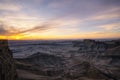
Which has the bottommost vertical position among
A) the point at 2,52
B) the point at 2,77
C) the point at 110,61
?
the point at 110,61

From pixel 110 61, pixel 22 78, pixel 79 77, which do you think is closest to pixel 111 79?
pixel 79 77

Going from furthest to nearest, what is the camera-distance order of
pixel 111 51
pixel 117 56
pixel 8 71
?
pixel 111 51 < pixel 117 56 < pixel 8 71

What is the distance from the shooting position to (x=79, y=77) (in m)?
19.8

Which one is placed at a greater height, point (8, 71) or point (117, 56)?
point (8, 71)

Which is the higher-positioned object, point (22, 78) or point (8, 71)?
point (8, 71)

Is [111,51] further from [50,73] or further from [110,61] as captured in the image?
[50,73]

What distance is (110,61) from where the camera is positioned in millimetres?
35438

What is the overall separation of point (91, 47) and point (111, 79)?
90.5ft

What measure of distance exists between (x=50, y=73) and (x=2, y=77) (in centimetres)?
1526

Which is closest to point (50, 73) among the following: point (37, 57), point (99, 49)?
point (37, 57)

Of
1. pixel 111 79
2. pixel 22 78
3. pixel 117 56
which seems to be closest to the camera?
pixel 22 78

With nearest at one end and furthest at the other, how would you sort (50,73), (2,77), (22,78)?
1. (2,77)
2. (22,78)
3. (50,73)

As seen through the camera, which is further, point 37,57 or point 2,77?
point 37,57

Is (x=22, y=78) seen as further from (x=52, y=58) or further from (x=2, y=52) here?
(x=52, y=58)
